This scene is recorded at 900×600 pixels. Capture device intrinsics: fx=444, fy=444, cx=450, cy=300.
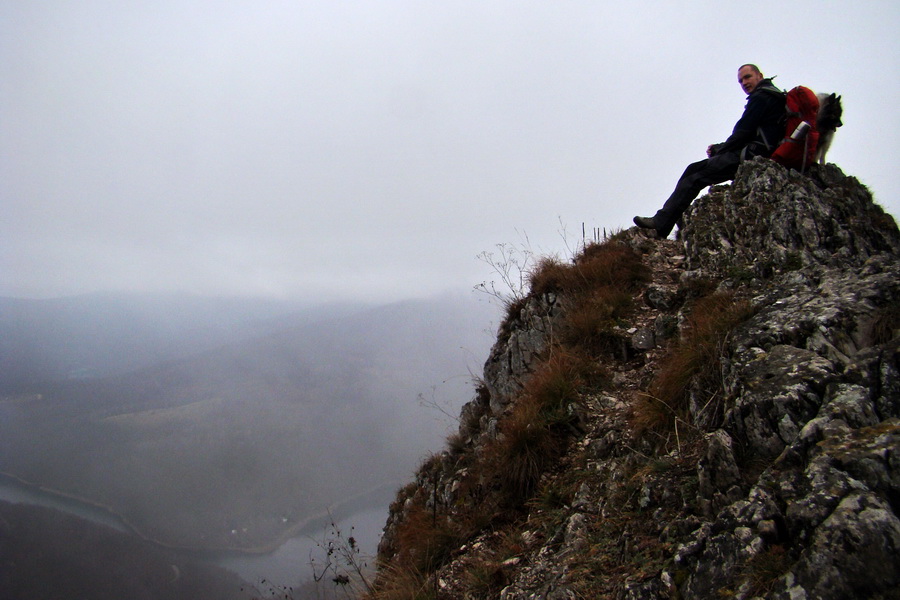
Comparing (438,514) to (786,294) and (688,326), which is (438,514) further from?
(786,294)

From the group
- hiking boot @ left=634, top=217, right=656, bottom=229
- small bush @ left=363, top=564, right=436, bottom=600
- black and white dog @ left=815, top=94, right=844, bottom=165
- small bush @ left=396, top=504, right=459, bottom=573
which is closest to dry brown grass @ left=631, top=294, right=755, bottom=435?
small bush @ left=396, top=504, right=459, bottom=573

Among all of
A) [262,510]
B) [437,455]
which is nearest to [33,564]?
[262,510]

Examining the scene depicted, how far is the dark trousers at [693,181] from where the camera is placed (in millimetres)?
7905

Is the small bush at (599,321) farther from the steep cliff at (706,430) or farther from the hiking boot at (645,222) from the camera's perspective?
the hiking boot at (645,222)

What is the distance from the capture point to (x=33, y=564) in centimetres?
12388

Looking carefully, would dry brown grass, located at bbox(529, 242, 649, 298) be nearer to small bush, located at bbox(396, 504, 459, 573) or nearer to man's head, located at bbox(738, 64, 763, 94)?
man's head, located at bbox(738, 64, 763, 94)

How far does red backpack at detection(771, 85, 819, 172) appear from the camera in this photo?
6684mm

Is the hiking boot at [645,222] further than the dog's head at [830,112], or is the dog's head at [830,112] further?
the hiking boot at [645,222]

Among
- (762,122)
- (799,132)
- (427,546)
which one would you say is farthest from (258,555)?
(799,132)

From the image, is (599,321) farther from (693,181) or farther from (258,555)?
(258,555)

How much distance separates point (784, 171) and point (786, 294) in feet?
10.3

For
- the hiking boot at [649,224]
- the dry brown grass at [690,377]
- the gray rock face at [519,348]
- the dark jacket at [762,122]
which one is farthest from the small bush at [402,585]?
the dark jacket at [762,122]

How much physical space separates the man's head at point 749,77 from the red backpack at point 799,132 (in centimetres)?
86

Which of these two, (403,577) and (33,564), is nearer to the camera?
(403,577)
